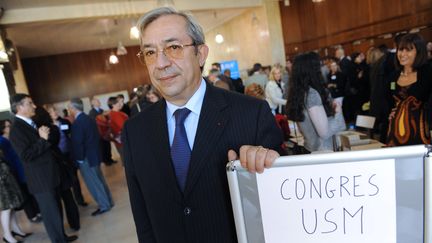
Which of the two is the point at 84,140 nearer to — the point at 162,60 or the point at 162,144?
the point at 162,144

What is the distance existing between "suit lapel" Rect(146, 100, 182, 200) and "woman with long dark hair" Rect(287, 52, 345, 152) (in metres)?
1.41

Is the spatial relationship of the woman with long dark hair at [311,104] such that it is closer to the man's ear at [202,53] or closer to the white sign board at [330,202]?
the man's ear at [202,53]

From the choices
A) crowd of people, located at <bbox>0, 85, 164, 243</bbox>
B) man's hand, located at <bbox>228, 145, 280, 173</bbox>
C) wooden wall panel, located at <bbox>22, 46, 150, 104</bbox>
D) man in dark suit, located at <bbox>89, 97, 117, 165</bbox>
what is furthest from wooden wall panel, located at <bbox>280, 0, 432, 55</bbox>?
wooden wall panel, located at <bbox>22, 46, 150, 104</bbox>

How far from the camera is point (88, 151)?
12.7 feet

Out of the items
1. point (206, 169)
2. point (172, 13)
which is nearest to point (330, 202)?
point (206, 169)

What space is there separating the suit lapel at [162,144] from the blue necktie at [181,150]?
0.02 metres

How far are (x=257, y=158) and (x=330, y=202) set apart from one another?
21 centimetres

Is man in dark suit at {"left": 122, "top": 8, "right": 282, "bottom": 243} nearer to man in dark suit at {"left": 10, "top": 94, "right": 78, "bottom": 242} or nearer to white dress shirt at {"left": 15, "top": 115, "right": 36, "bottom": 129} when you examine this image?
man in dark suit at {"left": 10, "top": 94, "right": 78, "bottom": 242}

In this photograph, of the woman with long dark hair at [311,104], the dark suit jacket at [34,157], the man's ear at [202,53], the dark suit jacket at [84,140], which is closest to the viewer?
the man's ear at [202,53]

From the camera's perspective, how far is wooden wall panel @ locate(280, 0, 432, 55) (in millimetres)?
6277

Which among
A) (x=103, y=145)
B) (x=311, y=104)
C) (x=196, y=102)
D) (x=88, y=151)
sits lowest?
(x=103, y=145)

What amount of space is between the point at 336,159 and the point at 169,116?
654 mm

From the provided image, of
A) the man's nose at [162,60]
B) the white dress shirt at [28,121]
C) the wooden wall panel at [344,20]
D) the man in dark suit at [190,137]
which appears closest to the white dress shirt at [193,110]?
the man in dark suit at [190,137]

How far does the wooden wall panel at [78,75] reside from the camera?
1343cm
